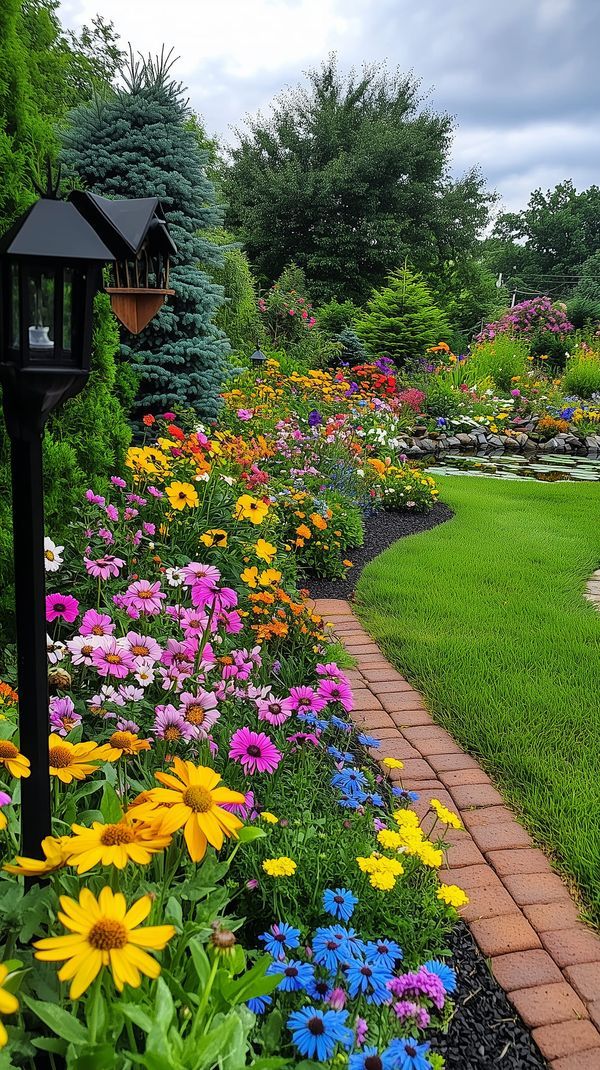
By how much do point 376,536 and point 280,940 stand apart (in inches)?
162

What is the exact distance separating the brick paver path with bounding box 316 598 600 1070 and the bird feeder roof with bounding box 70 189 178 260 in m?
1.79

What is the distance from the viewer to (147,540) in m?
3.01

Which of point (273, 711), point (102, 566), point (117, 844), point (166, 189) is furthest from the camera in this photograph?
point (166, 189)

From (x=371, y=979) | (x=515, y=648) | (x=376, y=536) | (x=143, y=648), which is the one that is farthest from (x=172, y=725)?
(x=376, y=536)

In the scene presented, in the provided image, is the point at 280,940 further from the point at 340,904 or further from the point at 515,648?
the point at 515,648

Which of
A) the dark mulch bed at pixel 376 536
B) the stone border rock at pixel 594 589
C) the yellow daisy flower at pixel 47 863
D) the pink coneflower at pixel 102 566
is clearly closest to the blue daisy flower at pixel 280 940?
the yellow daisy flower at pixel 47 863

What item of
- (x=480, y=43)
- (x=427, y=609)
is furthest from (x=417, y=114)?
(x=427, y=609)

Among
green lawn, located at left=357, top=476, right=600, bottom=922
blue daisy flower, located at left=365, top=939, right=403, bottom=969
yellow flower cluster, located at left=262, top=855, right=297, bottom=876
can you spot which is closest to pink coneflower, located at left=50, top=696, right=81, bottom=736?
yellow flower cluster, located at left=262, top=855, right=297, bottom=876

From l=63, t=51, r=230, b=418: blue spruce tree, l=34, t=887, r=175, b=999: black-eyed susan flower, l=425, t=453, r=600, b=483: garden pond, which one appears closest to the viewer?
l=34, t=887, r=175, b=999: black-eyed susan flower

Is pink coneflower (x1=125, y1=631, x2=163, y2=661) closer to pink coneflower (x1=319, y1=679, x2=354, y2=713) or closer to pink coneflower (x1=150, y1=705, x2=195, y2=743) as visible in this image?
pink coneflower (x1=150, y1=705, x2=195, y2=743)

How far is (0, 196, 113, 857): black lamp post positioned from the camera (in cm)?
96

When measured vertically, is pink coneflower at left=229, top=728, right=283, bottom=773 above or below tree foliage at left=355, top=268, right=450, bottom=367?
below

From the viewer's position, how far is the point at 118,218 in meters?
1.37

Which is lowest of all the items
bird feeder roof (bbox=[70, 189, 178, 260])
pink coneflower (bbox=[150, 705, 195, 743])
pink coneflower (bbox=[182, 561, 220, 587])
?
pink coneflower (bbox=[150, 705, 195, 743])
